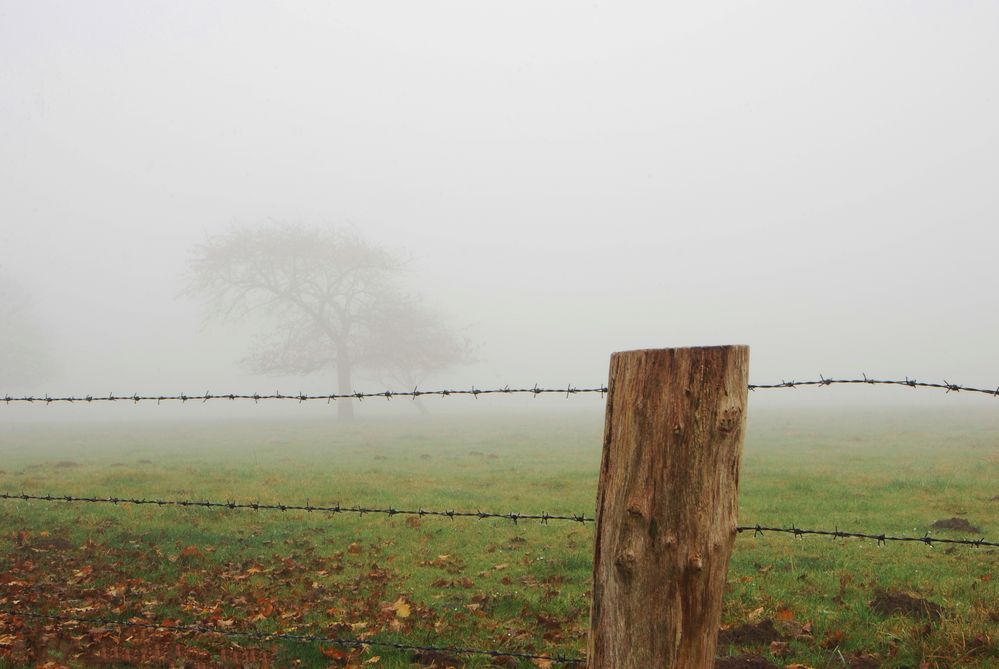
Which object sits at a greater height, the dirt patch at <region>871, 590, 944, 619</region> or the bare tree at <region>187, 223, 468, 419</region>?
the bare tree at <region>187, 223, 468, 419</region>

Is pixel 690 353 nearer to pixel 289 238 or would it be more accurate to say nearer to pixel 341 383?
pixel 341 383

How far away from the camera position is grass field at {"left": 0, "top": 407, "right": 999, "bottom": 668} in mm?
6047

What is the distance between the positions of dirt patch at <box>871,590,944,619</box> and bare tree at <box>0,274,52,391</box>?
8193 centimetres

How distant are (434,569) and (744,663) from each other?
15.5 ft

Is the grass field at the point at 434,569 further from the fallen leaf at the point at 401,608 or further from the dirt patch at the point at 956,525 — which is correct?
the dirt patch at the point at 956,525

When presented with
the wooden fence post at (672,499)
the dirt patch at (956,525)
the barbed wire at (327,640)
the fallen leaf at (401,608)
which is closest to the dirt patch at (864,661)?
the barbed wire at (327,640)

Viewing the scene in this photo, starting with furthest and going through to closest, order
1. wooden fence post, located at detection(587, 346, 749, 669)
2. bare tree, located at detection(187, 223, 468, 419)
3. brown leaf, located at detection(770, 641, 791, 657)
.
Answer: bare tree, located at detection(187, 223, 468, 419), brown leaf, located at detection(770, 641, 791, 657), wooden fence post, located at detection(587, 346, 749, 669)

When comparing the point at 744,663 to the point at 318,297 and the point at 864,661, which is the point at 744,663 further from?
the point at 318,297

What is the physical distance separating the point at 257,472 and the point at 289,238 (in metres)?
46.0

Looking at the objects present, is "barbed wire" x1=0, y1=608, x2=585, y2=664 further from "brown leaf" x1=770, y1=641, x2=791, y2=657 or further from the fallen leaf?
"brown leaf" x1=770, y1=641, x2=791, y2=657

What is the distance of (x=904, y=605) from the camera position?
681cm

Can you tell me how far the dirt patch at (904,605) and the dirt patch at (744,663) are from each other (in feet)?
7.03

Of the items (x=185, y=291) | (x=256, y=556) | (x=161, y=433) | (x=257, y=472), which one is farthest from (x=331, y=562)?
(x=185, y=291)

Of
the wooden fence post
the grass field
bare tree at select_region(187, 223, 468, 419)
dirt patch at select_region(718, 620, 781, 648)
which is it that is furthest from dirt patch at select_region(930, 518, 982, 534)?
bare tree at select_region(187, 223, 468, 419)
